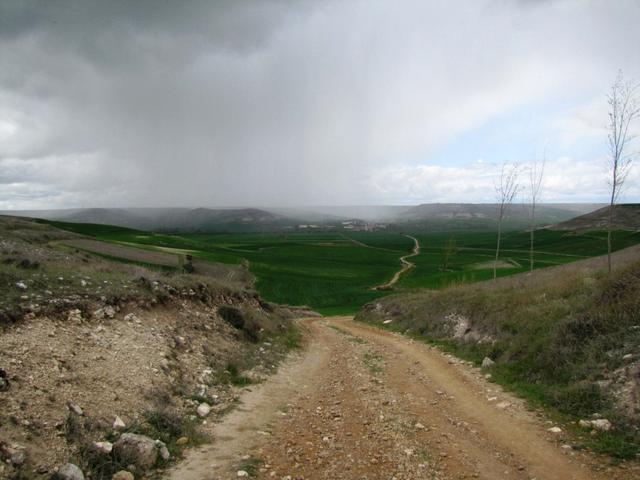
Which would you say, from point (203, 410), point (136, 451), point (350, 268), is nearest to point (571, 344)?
point (203, 410)

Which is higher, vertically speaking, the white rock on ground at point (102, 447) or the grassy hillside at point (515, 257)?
the white rock on ground at point (102, 447)

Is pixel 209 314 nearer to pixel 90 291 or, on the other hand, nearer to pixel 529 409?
pixel 90 291

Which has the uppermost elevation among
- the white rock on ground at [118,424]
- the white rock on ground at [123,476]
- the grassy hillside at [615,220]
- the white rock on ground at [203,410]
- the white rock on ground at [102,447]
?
the grassy hillside at [615,220]

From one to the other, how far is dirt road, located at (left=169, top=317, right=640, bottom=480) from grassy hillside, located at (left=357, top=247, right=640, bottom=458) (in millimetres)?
842

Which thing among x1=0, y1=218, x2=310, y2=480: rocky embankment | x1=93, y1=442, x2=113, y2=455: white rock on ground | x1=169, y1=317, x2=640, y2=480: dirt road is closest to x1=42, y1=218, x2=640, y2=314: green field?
x1=169, y1=317, x2=640, y2=480: dirt road

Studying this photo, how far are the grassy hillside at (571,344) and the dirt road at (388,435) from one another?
842mm

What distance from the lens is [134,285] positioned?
598 inches

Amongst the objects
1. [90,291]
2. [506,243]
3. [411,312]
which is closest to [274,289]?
[411,312]

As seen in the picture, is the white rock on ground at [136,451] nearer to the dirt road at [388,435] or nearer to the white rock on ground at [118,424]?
the dirt road at [388,435]

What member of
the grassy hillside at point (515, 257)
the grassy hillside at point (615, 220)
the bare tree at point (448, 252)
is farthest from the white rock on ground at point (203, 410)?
the grassy hillside at point (615, 220)

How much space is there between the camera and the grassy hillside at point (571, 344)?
8.88 meters

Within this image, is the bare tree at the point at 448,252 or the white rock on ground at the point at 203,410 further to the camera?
the bare tree at the point at 448,252

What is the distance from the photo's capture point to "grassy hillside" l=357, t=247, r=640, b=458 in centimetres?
888

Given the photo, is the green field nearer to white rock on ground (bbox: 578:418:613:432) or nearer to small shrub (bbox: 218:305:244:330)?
small shrub (bbox: 218:305:244:330)
